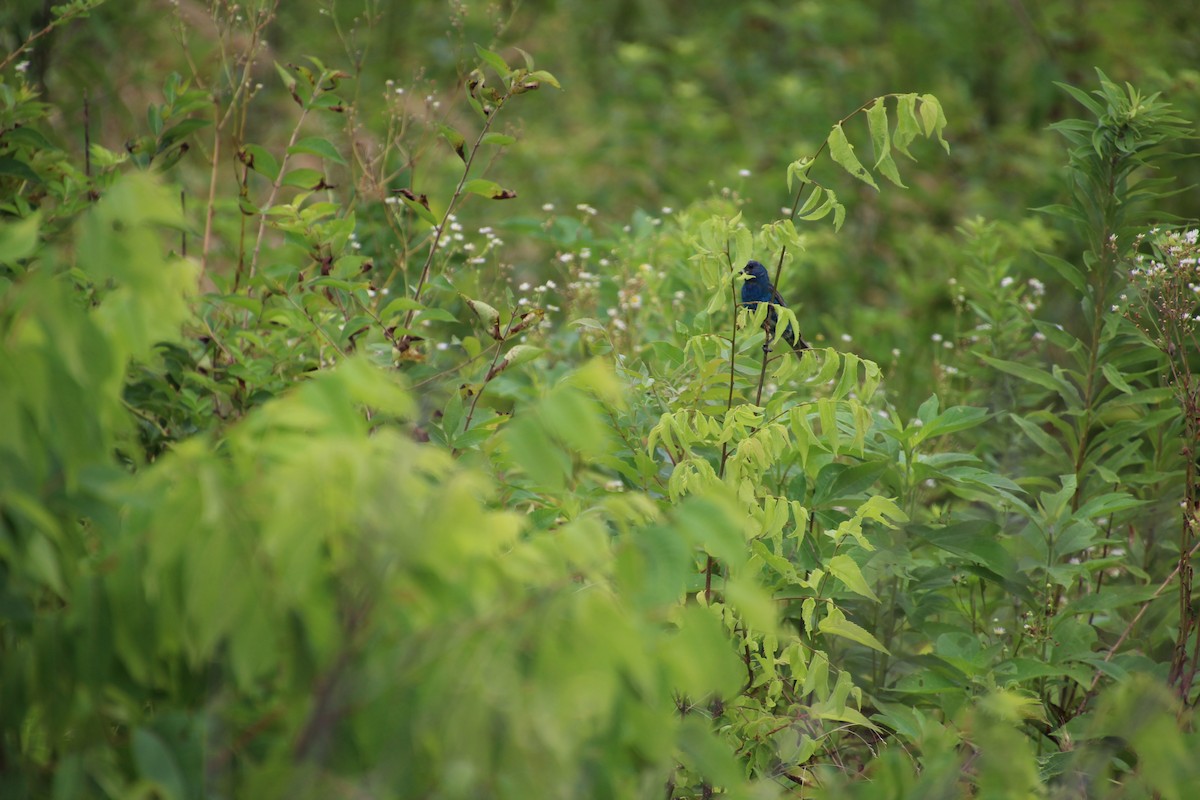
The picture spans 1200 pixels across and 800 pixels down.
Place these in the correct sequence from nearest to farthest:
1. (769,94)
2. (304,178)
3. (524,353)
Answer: (524,353), (304,178), (769,94)

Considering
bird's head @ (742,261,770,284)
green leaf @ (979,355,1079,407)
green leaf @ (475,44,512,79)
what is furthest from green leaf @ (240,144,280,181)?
green leaf @ (979,355,1079,407)

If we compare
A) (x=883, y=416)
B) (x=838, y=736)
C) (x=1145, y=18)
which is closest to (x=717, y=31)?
(x=1145, y=18)

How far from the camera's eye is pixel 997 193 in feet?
19.4

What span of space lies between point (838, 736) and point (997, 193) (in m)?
4.65

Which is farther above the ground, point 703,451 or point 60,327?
point 60,327

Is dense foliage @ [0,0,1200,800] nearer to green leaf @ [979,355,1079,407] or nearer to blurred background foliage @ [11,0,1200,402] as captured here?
green leaf @ [979,355,1079,407]

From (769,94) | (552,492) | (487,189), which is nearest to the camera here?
(552,492)

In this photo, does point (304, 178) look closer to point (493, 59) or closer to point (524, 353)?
point (493, 59)

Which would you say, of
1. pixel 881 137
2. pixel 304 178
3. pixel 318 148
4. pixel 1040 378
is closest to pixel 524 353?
pixel 881 137

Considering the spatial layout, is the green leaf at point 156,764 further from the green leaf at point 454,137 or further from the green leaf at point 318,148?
the green leaf at point 318,148

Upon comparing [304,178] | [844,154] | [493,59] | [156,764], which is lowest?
[156,764]

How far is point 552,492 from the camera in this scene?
6.31 ft

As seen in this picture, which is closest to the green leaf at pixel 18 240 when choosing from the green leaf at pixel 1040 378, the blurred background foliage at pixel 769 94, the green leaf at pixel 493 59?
the green leaf at pixel 493 59

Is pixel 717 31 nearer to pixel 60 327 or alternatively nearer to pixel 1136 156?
pixel 1136 156
